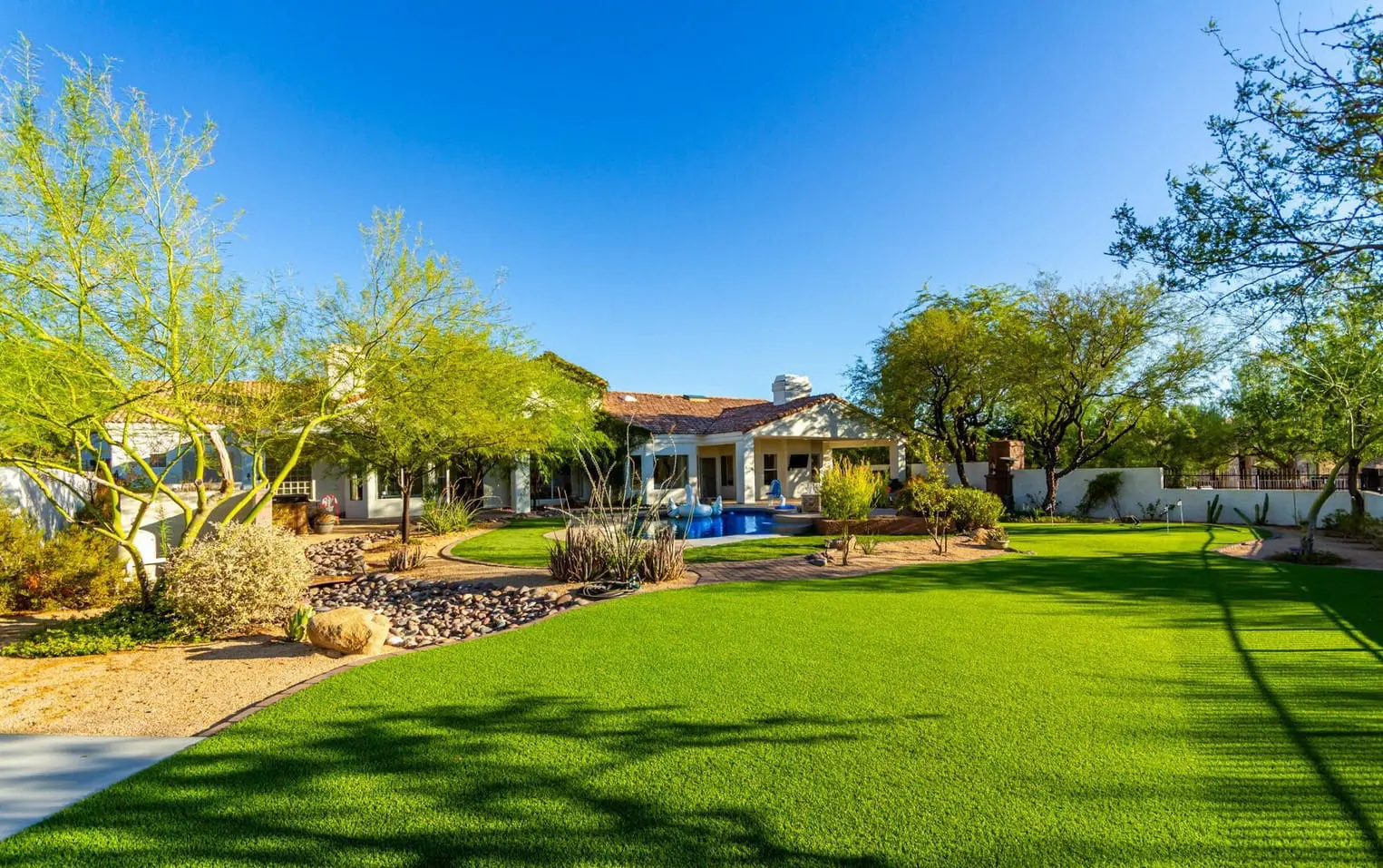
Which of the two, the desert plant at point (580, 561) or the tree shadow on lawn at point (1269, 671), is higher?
the desert plant at point (580, 561)

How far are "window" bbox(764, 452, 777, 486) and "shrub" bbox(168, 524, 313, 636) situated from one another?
2459 cm

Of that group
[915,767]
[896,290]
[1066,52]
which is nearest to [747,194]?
[1066,52]

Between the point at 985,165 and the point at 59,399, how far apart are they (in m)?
15.9

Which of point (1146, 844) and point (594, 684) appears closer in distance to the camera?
point (1146, 844)

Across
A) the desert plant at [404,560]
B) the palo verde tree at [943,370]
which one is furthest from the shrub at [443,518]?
the palo verde tree at [943,370]

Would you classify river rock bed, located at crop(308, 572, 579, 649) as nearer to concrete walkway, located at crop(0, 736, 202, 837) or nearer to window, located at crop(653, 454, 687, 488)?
concrete walkway, located at crop(0, 736, 202, 837)

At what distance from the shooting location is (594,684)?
216 inches

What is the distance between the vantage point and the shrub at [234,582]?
7.46 m

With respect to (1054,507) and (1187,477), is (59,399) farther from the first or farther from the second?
(1187,477)

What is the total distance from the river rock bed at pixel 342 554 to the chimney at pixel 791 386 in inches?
810

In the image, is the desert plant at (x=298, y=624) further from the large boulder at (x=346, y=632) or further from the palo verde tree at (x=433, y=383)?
the palo verde tree at (x=433, y=383)

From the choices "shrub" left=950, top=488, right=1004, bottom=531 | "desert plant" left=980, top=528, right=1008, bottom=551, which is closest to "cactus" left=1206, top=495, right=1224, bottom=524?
"shrub" left=950, top=488, right=1004, bottom=531

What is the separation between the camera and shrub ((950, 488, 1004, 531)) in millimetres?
16266

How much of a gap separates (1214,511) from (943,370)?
8949 millimetres
